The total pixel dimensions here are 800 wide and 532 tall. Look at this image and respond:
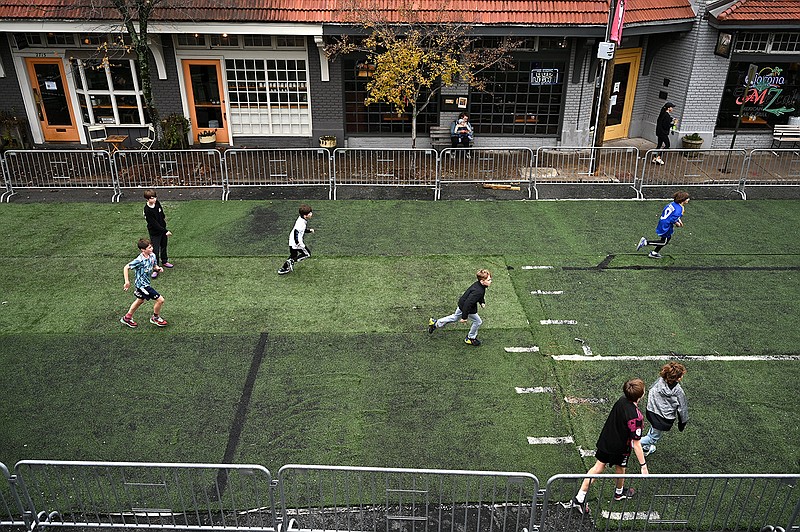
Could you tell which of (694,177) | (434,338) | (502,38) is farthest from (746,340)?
(502,38)

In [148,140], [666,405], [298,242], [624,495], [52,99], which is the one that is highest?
[52,99]

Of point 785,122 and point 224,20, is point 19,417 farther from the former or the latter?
point 785,122

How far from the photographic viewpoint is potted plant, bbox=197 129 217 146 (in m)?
18.4

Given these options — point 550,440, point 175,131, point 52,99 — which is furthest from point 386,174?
point 550,440

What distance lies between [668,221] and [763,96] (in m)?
10.2

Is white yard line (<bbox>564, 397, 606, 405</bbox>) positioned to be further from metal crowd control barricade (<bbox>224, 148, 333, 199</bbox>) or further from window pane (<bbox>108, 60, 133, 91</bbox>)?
window pane (<bbox>108, 60, 133, 91</bbox>)

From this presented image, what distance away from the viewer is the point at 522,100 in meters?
18.9

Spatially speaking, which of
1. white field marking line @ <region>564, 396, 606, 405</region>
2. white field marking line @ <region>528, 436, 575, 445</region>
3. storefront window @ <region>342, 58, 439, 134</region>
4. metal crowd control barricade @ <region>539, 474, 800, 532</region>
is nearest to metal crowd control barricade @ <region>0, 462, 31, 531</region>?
metal crowd control barricade @ <region>539, 474, 800, 532</region>

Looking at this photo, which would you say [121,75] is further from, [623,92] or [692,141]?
[692,141]

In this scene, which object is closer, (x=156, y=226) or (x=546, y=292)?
(x=546, y=292)

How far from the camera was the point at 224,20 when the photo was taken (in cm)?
1667

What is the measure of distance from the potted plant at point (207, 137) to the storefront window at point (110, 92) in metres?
1.88

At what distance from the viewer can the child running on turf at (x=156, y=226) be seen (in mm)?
11053

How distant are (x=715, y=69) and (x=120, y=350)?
56.4ft
